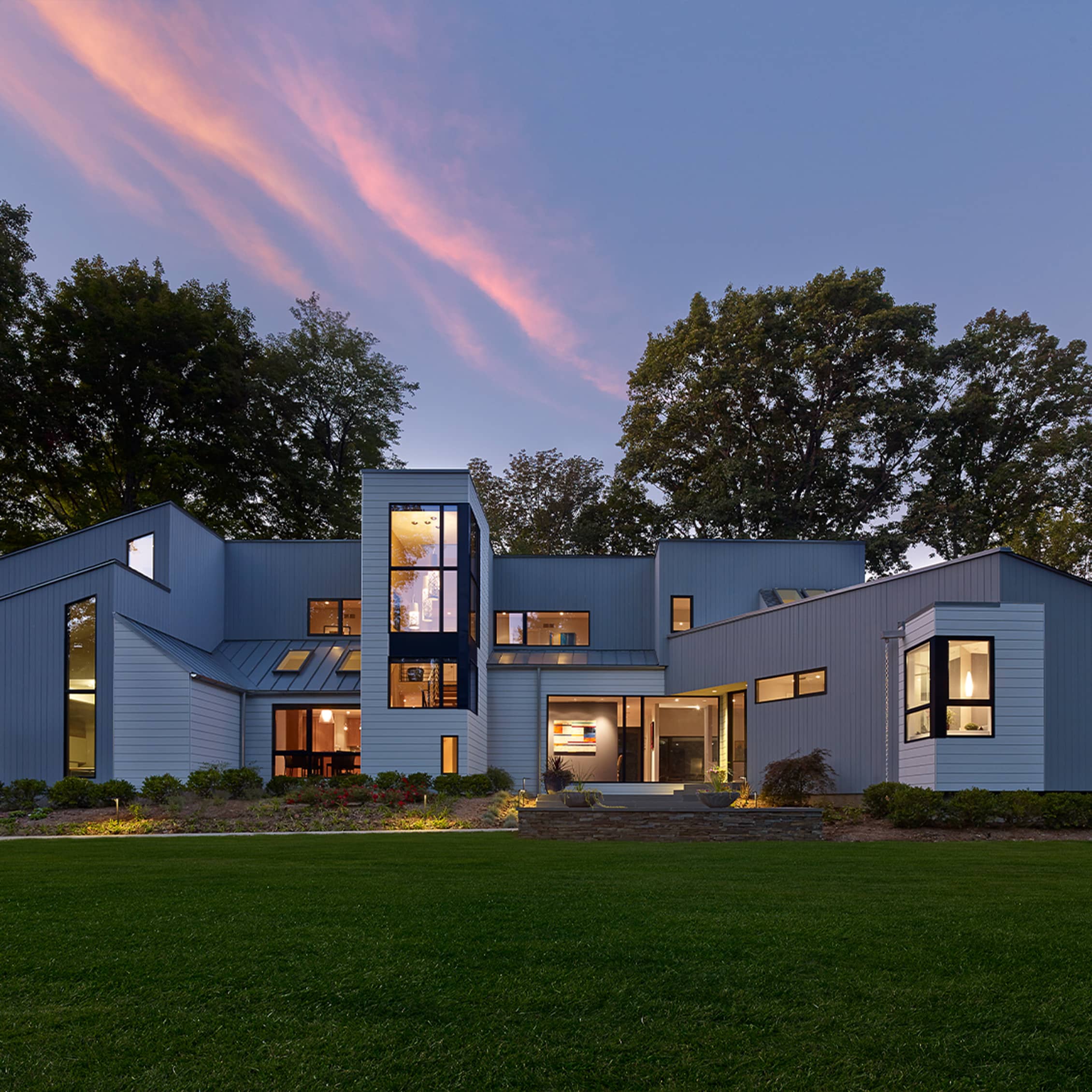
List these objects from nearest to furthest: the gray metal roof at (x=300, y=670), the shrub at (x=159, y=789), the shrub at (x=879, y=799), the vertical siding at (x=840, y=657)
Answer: the shrub at (x=879, y=799), the vertical siding at (x=840, y=657), the shrub at (x=159, y=789), the gray metal roof at (x=300, y=670)

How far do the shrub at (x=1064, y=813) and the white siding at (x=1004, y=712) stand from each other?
2.26ft

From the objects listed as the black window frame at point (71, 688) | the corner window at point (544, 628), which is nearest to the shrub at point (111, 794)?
the black window frame at point (71, 688)

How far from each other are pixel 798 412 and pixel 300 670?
19376 mm

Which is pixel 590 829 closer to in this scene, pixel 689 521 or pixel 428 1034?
pixel 428 1034

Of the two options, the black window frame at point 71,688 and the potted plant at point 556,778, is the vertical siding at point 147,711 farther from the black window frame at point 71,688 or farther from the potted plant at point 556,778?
the potted plant at point 556,778

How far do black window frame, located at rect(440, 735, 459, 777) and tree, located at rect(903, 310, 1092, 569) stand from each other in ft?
62.0

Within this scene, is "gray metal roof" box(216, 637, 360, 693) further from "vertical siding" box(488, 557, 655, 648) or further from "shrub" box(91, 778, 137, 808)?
"shrub" box(91, 778, 137, 808)

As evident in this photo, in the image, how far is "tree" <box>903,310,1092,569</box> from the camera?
29.1 meters

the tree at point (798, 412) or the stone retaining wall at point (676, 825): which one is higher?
the tree at point (798, 412)

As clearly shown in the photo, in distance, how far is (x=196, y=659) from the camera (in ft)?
66.2

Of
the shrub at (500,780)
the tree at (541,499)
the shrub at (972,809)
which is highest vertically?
the tree at (541,499)

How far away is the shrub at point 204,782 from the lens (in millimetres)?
Answer: 16594

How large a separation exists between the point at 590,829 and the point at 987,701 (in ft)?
21.4

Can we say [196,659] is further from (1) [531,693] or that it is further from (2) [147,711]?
(1) [531,693]
